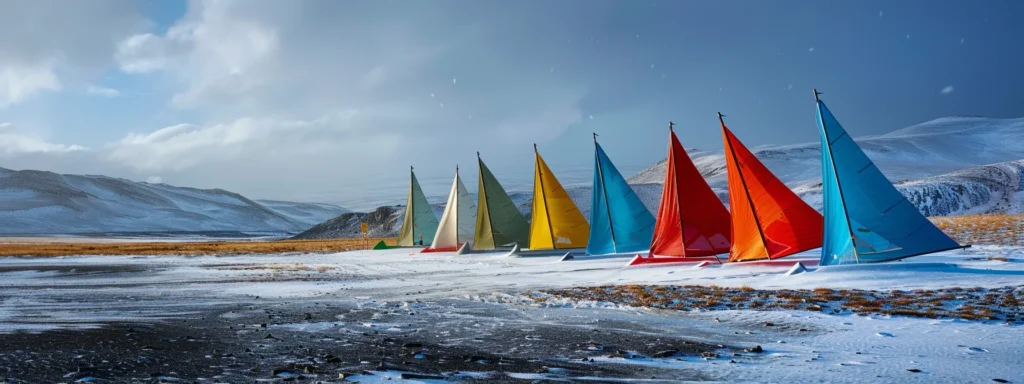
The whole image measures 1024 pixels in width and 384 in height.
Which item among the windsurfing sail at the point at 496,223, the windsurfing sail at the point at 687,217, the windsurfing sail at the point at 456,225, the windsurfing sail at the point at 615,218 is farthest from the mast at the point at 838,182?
the windsurfing sail at the point at 456,225

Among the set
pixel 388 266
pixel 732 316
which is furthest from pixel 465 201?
pixel 732 316

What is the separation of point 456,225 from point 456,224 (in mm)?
60

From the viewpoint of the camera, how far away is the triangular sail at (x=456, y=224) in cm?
4125

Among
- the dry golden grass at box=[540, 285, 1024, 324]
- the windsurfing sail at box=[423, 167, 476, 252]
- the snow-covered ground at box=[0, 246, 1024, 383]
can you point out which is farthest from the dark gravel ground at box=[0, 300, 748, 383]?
the windsurfing sail at box=[423, 167, 476, 252]

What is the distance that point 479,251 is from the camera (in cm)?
3950

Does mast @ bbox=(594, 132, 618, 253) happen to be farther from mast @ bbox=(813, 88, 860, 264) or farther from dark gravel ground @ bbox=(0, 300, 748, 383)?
dark gravel ground @ bbox=(0, 300, 748, 383)

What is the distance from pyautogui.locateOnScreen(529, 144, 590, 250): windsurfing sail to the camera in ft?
107

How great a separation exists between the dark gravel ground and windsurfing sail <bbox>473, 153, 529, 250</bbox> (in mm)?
23917

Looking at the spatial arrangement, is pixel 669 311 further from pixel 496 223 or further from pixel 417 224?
pixel 417 224

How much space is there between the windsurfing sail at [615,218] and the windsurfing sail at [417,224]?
2091 centimetres

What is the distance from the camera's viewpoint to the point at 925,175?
14575 cm

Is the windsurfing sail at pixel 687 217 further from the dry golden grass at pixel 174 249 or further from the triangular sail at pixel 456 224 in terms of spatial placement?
the dry golden grass at pixel 174 249

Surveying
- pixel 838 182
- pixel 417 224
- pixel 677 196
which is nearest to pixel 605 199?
pixel 677 196

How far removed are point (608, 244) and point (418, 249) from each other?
20350 millimetres
